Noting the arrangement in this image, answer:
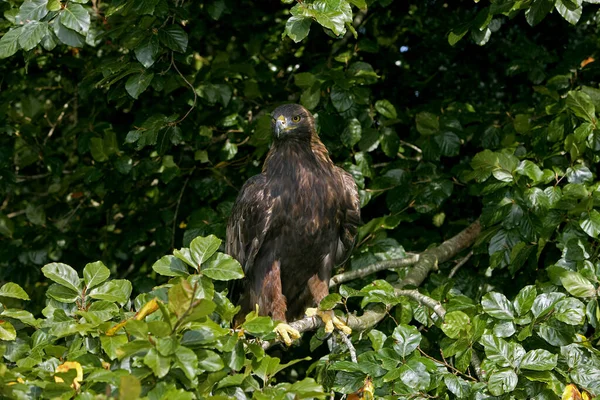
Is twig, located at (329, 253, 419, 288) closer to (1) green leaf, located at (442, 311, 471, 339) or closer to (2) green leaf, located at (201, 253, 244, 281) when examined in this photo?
(1) green leaf, located at (442, 311, 471, 339)

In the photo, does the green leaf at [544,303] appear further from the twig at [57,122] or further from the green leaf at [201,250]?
the twig at [57,122]

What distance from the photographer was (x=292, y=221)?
599 centimetres

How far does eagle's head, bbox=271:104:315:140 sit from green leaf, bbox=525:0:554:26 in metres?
1.71

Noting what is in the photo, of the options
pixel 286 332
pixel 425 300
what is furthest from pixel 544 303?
pixel 286 332

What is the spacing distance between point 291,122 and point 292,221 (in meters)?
0.70

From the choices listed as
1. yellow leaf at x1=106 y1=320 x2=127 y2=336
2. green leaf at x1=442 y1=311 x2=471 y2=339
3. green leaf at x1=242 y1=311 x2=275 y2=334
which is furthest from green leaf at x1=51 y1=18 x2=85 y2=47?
green leaf at x1=442 y1=311 x2=471 y2=339

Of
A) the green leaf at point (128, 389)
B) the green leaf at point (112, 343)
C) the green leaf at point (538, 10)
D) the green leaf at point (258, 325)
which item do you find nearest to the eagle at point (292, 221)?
the green leaf at point (538, 10)

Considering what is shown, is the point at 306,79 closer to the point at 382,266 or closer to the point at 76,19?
the point at 382,266

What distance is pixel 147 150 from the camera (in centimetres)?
702

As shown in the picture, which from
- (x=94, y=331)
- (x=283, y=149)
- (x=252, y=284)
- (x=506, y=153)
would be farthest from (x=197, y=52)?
(x=94, y=331)

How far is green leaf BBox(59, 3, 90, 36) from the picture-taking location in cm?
489

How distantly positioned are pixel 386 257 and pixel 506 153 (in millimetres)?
1110

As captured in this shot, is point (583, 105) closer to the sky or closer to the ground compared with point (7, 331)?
closer to the sky

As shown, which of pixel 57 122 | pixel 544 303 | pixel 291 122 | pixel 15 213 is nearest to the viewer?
pixel 544 303
